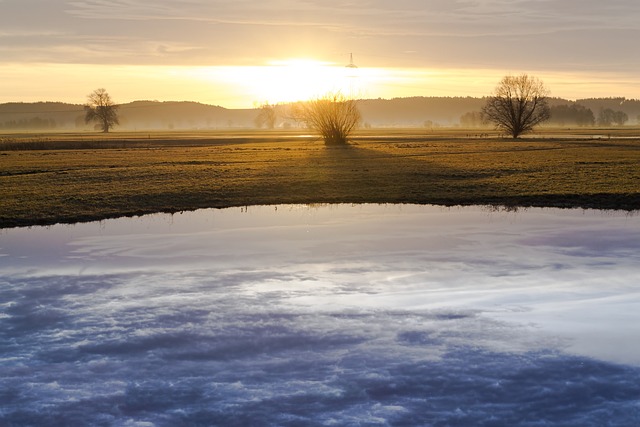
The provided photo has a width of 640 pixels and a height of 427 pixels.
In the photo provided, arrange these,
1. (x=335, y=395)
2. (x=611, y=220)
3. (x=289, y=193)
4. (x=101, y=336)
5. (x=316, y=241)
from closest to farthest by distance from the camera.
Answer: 1. (x=335, y=395)
2. (x=101, y=336)
3. (x=316, y=241)
4. (x=611, y=220)
5. (x=289, y=193)

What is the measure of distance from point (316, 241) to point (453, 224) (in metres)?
5.34

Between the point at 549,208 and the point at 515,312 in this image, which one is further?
the point at 549,208

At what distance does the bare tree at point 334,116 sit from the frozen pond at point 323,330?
168 ft

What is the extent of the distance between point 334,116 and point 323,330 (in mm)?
60185

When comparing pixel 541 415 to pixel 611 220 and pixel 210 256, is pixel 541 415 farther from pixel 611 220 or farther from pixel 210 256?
pixel 611 220

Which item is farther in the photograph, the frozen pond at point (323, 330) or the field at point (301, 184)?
the field at point (301, 184)

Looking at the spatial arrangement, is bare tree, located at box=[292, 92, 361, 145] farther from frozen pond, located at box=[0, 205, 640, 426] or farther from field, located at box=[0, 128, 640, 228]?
frozen pond, located at box=[0, 205, 640, 426]

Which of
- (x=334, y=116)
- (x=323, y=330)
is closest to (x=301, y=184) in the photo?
(x=323, y=330)

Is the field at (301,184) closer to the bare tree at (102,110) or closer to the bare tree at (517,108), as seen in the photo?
the bare tree at (517,108)

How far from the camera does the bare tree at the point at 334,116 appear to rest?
230ft

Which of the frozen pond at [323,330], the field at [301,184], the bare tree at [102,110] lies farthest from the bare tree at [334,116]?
the bare tree at [102,110]

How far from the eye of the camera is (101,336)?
36.0ft

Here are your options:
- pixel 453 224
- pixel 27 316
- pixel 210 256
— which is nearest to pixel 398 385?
pixel 27 316

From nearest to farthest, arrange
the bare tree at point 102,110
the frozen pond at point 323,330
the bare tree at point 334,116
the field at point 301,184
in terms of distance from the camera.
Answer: the frozen pond at point 323,330 → the field at point 301,184 → the bare tree at point 334,116 → the bare tree at point 102,110
